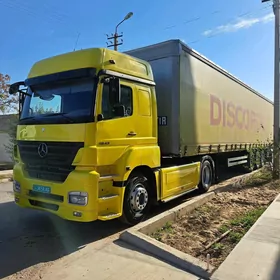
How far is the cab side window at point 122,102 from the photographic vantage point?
17.1 feet

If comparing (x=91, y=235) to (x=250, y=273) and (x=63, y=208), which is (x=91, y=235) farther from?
(x=250, y=273)

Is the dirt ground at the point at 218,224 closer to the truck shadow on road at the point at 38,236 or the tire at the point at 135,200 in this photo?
the tire at the point at 135,200

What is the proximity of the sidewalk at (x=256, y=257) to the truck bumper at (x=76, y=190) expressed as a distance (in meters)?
2.04

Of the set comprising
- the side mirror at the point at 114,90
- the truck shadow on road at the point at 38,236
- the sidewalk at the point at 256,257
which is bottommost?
the truck shadow on road at the point at 38,236

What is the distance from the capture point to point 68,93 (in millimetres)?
5395

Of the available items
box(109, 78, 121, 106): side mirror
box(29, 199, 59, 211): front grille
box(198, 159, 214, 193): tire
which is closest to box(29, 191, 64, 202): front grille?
box(29, 199, 59, 211): front grille

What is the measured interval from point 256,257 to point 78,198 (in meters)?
2.76

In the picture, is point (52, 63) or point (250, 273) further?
point (52, 63)

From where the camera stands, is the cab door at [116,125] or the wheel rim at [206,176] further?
the wheel rim at [206,176]

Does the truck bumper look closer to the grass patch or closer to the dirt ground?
the dirt ground

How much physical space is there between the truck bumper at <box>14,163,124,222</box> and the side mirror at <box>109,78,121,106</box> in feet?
4.27

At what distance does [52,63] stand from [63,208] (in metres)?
2.75

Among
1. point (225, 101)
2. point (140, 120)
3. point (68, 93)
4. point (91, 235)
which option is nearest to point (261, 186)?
point (225, 101)

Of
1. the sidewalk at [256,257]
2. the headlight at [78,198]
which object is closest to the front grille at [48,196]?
the headlight at [78,198]
